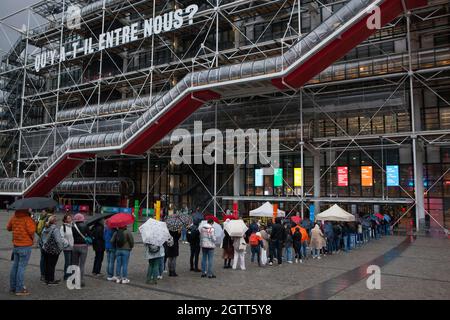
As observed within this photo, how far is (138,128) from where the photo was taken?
23.4 m

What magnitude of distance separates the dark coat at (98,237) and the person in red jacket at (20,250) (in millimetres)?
1620

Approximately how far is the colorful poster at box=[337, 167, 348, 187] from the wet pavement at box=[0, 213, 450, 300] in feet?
37.6

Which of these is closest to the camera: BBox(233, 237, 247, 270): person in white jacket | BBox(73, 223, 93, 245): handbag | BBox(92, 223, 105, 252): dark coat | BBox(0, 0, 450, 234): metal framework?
BBox(73, 223, 93, 245): handbag

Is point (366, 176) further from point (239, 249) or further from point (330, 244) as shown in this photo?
point (239, 249)

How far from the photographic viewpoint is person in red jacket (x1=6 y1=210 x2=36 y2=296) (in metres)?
7.17

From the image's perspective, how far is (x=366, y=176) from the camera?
77.2ft

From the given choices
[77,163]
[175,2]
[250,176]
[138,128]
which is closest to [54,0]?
[175,2]

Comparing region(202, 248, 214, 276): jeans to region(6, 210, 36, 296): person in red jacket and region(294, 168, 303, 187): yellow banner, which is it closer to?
region(6, 210, 36, 296): person in red jacket

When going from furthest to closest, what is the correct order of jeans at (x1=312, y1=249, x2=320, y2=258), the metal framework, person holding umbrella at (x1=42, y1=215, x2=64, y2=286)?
1. the metal framework
2. jeans at (x1=312, y1=249, x2=320, y2=258)
3. person holding umbrella at (x1=42, y1=215, x2=64, y2=286)

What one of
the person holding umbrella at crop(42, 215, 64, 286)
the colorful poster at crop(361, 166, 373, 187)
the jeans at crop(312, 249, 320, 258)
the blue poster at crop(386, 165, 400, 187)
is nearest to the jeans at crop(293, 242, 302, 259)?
the jeans at crop(312, 249, 320, 258)

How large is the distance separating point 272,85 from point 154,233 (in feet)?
47.1

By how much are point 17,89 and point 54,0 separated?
9.06 metres

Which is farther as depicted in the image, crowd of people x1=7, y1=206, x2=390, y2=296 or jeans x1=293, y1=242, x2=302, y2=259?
jeans x1=293, y1=242, x2=302, y2=259
